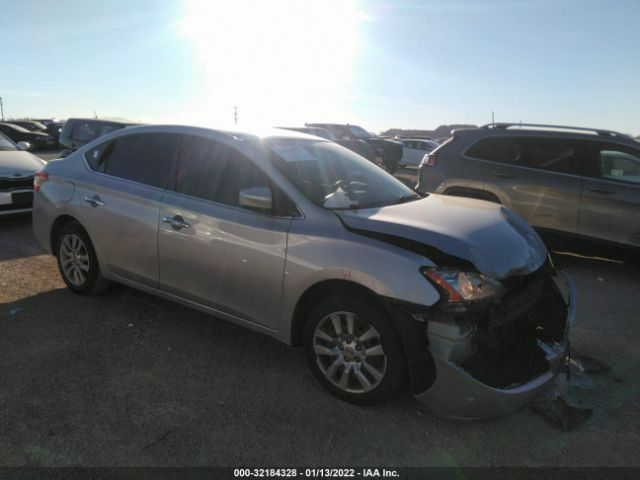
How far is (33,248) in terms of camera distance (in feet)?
20.6

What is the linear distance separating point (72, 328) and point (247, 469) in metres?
2.25

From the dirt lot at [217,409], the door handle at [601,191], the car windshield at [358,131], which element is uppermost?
the car windshield at [358,131]

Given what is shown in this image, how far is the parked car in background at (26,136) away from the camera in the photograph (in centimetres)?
2652

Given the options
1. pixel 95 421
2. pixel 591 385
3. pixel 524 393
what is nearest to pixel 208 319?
pixel 95 421

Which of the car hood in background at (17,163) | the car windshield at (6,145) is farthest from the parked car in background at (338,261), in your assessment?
the car windshield at (6,145)

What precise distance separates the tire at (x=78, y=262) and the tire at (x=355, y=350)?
237cm

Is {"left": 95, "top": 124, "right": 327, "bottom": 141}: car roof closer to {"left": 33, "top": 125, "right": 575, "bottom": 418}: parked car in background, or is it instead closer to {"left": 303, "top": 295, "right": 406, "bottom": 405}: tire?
{"left": 33, "top": 125, "right": 575, "bottom": 418}: parked car in background

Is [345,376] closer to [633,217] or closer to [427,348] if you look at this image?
[427,348]

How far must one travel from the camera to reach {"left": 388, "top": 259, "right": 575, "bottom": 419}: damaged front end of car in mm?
2525

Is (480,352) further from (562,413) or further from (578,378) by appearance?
(578,378)

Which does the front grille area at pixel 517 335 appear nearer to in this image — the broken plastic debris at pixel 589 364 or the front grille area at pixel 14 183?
the broken plastic debris at pixel 589 364

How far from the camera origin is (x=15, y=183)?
7273 millimetres

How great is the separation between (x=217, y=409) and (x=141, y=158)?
2.26m

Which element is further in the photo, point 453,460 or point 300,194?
point 300,194
